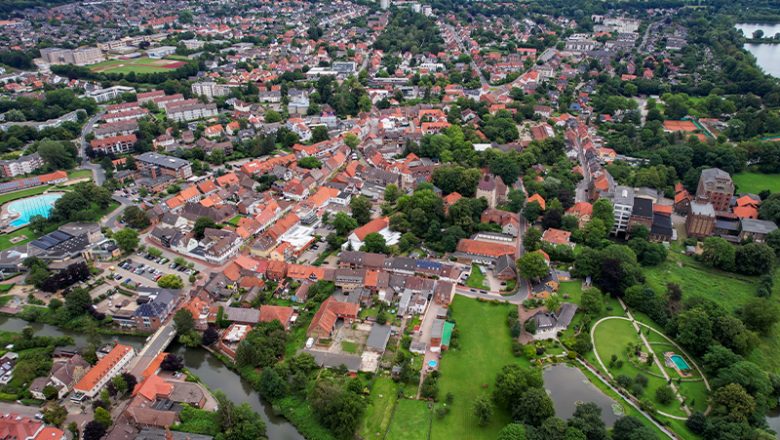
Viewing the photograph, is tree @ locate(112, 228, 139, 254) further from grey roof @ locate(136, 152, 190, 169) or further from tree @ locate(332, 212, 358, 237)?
tree @ locate(332, 212, 358, 237)

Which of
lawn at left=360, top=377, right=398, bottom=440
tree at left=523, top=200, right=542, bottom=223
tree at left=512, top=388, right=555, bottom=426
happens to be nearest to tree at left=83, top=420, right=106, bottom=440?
lawn at left=360, top=377, right=398, bottom=440

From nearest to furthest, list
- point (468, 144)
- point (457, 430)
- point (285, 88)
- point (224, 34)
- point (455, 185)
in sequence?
1. point (457, 430)
2. point (455, 185)
3. point (468, 144)
4. point (285, 88)
5. point (224, 34)

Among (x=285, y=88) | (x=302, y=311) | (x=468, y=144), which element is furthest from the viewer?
(x=285, y=88)

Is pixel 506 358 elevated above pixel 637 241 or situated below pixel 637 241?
below

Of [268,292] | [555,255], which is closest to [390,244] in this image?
[268,292]

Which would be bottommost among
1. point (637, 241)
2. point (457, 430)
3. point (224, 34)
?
point (457, 430)

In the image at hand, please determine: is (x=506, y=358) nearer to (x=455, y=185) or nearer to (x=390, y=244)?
(x=390, y=244)
